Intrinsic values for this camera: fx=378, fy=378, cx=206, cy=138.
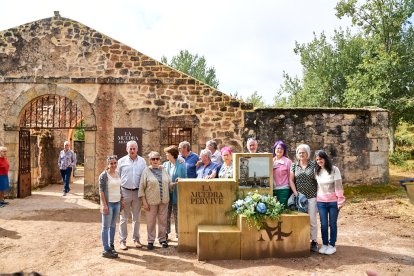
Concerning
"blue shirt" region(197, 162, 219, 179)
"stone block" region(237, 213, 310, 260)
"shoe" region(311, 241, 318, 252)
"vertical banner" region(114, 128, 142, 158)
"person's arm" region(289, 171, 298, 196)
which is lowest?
"shoe" region(311, 241, 318, 252)

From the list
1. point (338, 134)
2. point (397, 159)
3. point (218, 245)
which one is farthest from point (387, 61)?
point (218, 245)

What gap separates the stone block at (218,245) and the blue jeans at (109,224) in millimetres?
1365

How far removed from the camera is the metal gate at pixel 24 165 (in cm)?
1095

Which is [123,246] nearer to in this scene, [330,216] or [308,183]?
[308,183]

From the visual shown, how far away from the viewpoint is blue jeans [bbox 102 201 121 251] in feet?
18.9

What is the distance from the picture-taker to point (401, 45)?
20750 mm

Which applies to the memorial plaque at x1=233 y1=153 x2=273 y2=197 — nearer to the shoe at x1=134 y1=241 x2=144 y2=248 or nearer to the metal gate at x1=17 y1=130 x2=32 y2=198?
the shoe at x1=134 y1=241 x2=144 y2=248

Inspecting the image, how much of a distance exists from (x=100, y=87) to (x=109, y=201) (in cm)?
584

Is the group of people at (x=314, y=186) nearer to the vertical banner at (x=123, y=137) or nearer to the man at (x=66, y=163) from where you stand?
the vertical banner at (x=123, y=137)

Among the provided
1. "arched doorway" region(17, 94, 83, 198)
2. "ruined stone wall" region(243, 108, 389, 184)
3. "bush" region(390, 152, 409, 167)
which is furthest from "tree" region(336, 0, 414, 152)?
"arched doorway" region(17, 94, 83, 198)

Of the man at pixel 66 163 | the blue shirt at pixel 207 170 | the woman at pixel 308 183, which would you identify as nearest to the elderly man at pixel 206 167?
the blue shirt at pixel 207 170

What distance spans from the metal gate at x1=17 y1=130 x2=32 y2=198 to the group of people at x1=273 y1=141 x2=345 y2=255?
805 centimetres

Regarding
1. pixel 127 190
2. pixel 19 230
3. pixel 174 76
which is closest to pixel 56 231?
pixel 19 230

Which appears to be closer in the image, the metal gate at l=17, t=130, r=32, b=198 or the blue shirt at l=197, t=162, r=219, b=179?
the blue shirt at l=197, t=162, r=219, b=179
